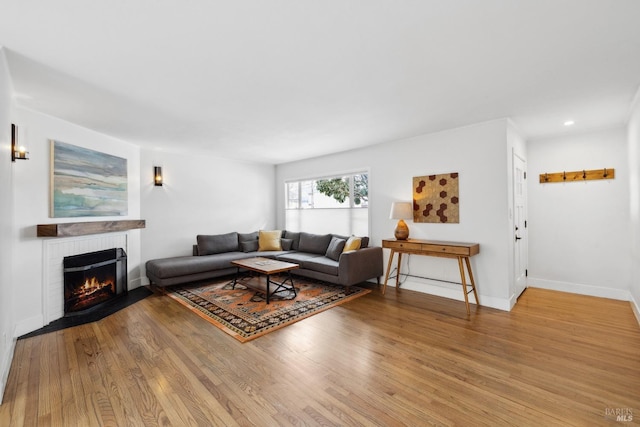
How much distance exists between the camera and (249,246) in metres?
5.71

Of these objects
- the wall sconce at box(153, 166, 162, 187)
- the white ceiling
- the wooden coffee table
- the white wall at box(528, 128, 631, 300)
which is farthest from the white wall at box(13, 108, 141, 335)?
the white wall at box(528, 128, 631, 300)

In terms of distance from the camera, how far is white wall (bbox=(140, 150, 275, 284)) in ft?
15.9

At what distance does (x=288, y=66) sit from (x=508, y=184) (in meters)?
3.08

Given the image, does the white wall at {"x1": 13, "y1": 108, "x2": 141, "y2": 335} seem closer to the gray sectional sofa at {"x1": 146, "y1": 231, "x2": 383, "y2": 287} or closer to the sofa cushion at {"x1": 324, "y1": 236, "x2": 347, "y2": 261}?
the gray sectional sofa at {"x1": 146, "y1": 231, "x2": 383, "y2": 287}

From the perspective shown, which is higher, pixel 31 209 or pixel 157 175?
pixel 157 175

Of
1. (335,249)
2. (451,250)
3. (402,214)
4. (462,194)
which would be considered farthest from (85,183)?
(462,194)

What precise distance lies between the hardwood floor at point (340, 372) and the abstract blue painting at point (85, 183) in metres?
1.52

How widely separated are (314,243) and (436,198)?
2.41 m

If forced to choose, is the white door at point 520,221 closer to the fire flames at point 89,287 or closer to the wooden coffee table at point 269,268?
the wooden coffee table at point 269,268

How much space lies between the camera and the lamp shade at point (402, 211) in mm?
4117

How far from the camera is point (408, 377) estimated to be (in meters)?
2.07

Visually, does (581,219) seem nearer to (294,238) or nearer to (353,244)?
(353,244)

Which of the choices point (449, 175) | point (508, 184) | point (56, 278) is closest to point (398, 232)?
point (449, 175)

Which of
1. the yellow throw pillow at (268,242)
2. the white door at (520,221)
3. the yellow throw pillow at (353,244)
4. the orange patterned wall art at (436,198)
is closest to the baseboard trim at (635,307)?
the white door at (520,221)
